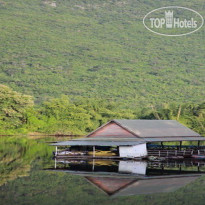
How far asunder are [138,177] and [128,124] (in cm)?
1226

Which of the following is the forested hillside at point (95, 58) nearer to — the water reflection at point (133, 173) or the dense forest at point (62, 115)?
the dense forest at point (62, 115)

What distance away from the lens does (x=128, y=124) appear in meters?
36.0

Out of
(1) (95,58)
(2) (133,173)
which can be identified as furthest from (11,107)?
(1) (95,58)

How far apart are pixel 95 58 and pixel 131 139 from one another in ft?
430

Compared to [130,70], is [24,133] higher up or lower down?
lower down

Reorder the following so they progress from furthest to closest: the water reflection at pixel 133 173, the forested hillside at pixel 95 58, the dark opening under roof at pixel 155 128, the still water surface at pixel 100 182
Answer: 1. the forested hillside at pixel 95 58
2. the dark opening under roof at pixel 155 128
3. the water reflection at pixel 133 173
4. the still water surface at pixel 100 182

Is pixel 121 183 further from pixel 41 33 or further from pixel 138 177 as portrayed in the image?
pixel 41 33

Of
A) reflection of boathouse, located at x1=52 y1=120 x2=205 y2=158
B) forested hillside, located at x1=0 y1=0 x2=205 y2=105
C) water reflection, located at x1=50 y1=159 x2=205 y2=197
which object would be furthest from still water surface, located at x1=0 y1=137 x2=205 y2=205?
forested hillside, located at x1=0 y1=0 x2=205 y2=105

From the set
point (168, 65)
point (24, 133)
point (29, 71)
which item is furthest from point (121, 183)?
point (168, 65)

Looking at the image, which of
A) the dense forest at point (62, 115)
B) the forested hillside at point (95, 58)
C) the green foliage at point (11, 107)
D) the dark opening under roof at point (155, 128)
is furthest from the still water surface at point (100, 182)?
the forested hillside at point (95, 58)

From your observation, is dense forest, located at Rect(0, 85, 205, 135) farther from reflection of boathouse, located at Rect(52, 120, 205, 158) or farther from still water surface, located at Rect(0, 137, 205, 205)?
still water surface, located at Rect(0, 137, 205, 205)

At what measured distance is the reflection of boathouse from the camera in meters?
33.1

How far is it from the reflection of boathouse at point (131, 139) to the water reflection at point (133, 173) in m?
1.24

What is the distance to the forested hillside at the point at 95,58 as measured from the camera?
134 metres
